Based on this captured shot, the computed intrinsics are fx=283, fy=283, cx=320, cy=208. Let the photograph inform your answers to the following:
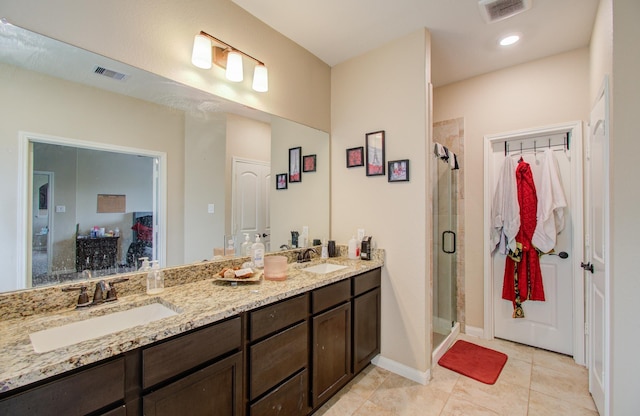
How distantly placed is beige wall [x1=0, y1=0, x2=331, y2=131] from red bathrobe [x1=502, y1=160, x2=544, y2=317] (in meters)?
2.09

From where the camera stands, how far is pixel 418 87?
2275 mm

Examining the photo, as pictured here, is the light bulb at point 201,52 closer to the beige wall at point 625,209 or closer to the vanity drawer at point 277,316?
the vanity drawer at point 277,316

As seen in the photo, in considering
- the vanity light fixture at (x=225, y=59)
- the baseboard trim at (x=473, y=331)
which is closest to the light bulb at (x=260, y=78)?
the vanity light fixture at (x=225, y=59)

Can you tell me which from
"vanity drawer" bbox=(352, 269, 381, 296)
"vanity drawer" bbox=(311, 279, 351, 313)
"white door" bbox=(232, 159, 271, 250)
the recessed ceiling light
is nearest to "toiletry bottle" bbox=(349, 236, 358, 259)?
"vanity drawer" bbox=(352, 269, 381, 296)

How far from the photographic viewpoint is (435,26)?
2.21 metres

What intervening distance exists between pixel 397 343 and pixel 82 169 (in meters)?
2.47

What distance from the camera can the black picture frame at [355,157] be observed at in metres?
2.59

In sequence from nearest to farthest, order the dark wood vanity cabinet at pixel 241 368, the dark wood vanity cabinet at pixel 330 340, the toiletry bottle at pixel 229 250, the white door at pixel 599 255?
the dark wood vanity cabinet at pixel 241 368 → the white door at pixel 599 255 → the dark wood vanity cabinet at pixel 330 340 → the toiletry bottle at pixel 229 250

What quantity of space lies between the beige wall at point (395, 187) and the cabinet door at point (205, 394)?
148cm

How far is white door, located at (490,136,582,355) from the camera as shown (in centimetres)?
262

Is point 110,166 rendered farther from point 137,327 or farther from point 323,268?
point 323,268

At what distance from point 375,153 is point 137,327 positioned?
2.08 metres

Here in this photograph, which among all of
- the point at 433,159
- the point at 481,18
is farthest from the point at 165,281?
the point at 481,18

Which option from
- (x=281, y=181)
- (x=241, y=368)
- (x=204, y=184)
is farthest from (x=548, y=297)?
(x=204, y=184)
